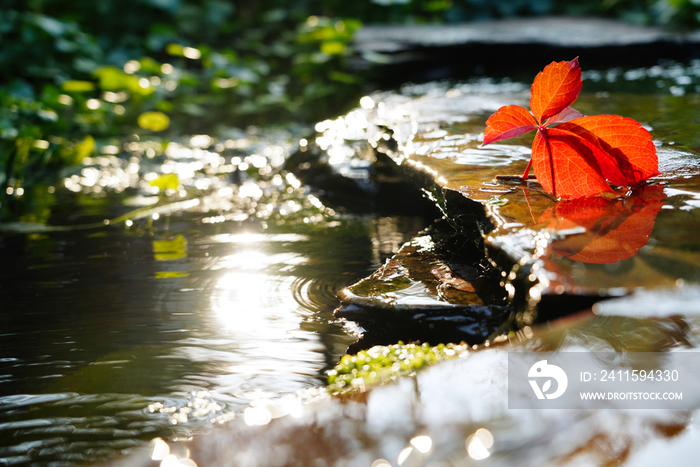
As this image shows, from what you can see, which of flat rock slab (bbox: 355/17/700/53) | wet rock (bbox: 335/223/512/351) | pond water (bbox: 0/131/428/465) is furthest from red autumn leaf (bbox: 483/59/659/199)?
flat rock slab (bbox: 355/17/700/53)

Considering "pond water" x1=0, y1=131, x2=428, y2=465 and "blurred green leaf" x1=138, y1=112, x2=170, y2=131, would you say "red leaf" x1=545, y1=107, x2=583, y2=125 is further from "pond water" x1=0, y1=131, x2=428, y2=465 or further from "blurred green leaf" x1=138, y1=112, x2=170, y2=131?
"blurred green leaf" x1=138, y1=112, x2=170, y2=131

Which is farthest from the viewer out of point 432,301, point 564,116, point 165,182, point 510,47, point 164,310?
point 510,47

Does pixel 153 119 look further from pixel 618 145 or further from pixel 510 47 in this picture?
pixel 618 145

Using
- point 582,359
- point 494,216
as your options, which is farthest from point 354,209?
point 582,359

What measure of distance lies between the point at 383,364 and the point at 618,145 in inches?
28.8

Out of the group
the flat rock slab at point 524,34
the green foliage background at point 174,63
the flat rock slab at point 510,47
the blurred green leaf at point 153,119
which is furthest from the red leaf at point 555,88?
the flat rock slab at point 524,34

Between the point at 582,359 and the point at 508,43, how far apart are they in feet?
13.7

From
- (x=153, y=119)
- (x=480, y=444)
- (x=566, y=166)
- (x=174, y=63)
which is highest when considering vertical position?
(x=174, y=63)

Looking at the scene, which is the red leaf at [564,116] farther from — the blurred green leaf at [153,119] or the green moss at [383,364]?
the blurred green leaf at [153,119]

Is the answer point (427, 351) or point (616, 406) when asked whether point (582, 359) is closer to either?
point (616, 406)

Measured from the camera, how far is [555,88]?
3.84 feet

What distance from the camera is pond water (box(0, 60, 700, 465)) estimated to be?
94 centimetres

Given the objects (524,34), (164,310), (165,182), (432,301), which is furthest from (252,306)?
(524,34)

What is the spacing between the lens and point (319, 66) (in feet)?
15.8
